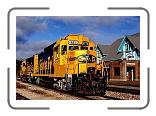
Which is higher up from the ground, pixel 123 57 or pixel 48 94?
pixel 123 57

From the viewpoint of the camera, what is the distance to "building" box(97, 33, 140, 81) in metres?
10.8

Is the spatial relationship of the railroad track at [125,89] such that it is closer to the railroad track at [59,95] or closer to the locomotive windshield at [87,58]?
the railroad track at [59,95]

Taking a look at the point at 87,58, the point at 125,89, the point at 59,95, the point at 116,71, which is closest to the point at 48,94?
the point at 59,95

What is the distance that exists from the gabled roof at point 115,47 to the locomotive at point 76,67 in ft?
0.55

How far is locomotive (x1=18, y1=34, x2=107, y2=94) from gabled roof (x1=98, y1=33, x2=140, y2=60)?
17cm

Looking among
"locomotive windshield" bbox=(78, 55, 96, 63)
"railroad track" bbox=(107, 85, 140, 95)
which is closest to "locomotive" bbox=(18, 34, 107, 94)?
"locomotive windshield" bbox=(78, 55, 96, 63)

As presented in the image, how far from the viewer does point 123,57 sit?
11.1 meters

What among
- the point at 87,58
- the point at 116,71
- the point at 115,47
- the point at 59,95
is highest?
the point at 115,47

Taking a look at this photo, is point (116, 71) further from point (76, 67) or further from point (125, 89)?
point (76, 67)

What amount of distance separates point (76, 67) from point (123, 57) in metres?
0.81

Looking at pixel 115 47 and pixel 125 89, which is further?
pixel 125 89

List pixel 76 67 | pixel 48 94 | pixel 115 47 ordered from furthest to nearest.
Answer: pixel 76 67 < pixel 48 94 < pixel 115 47

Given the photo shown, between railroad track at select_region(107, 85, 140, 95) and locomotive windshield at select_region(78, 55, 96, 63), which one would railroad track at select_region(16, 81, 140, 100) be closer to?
railroad track at select_region(107, 85, 140, 95)
